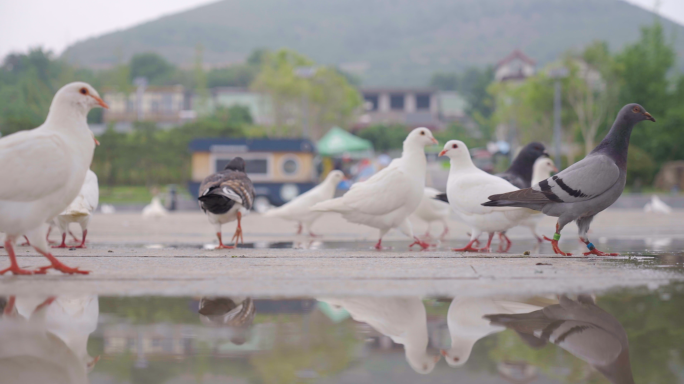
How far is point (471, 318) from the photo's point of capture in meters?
3.48

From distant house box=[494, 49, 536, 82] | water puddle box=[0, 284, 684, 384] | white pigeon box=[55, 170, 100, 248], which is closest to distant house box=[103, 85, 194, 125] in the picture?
distant house box=[494, 49, 536, 82]

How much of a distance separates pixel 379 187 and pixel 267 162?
17.2 metres

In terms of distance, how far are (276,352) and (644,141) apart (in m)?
37.6

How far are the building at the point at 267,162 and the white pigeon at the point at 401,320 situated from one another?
2017 centimetres

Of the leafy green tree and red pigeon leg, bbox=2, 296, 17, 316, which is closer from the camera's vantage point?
red pigeon leg, bbox=2, 296, 17, 316

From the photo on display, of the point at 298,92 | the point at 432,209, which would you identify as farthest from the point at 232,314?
the point at 298,92

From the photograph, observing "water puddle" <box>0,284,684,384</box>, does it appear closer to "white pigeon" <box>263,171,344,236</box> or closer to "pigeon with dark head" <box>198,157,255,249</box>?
"pigeon with dark head" <box>198,157,255,249</box>

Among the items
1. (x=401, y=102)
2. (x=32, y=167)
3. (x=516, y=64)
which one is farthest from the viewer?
(x=516, y=64)

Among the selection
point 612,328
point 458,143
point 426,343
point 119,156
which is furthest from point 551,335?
point 119,156

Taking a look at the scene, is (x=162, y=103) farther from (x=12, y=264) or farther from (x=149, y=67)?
(x=12, y=264)

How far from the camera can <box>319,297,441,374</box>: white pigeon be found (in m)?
2.84

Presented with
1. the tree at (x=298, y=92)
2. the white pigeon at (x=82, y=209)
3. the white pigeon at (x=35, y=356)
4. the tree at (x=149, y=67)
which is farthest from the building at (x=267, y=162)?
the tree at (x=149, y=67)

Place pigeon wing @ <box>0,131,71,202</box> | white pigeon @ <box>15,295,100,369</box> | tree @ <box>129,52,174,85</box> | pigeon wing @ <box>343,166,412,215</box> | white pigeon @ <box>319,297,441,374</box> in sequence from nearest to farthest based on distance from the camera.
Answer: white pigeon @ <box>319,297,441,374</box>, white pigeon @ <box>15,295,100,369</box>, pigeon wing @ <box>0,131,71,202</box>, pigeon wing @ <box>343,166,412,215</box>, tree @ <box>129,52,174,85</box>

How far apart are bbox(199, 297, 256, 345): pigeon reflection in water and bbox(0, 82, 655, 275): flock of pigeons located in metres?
1.52
